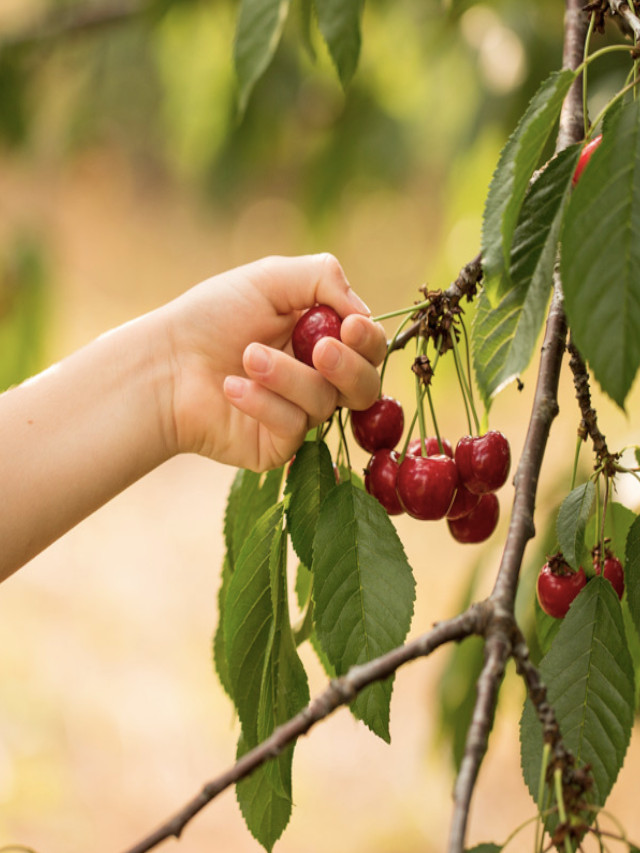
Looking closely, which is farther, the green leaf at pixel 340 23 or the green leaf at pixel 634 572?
the green leaf at pixel 340 23

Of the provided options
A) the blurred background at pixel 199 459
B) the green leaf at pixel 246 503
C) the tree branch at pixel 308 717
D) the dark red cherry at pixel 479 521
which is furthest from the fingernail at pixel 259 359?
the blurred background at pixel 199 459

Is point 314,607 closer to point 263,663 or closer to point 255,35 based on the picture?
point 263,663

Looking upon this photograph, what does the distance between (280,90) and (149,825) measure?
225cm

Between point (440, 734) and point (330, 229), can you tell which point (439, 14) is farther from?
point (440, 734)

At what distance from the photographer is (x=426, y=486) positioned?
0.68m

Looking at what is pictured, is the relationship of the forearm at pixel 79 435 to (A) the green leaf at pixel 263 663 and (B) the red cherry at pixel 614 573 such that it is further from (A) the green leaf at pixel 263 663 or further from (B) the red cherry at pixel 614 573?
(B) the red cherry at pixel 614 573

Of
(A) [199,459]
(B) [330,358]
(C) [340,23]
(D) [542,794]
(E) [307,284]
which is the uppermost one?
(A) [199,459]

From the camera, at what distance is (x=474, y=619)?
44cm

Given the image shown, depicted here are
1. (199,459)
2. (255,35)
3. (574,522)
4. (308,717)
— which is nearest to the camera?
(308,717)

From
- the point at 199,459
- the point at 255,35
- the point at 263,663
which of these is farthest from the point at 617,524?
the point at 199,459

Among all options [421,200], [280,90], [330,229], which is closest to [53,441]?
[330,229]

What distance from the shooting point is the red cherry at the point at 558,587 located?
26.1 inches

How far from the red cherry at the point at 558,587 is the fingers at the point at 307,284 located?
0.26 metres

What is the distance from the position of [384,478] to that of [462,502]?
0.08 meters
